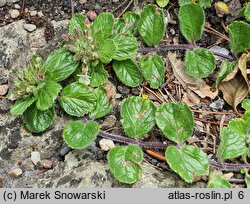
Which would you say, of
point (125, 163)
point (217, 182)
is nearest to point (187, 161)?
point (217, 182)

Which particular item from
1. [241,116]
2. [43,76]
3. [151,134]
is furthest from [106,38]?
[241,116]

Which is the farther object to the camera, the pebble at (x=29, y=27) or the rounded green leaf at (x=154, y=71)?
the pebble at (x=29, y=27)

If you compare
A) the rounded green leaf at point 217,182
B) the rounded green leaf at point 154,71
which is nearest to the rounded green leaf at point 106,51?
the rounded green leaf at point 154,71

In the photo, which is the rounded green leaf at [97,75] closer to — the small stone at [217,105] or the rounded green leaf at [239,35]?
the small stone at [217,105]

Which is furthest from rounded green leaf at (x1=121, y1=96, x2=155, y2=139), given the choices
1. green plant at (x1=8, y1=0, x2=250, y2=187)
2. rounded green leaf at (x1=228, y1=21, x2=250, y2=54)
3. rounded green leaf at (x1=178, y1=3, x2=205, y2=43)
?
rounded green leaf at (x1=228, y1=21, x2=250, y2=54)

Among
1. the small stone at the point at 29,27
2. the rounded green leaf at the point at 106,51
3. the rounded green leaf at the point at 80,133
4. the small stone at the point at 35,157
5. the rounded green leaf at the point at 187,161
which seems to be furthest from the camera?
the small stone at the point at 29,27

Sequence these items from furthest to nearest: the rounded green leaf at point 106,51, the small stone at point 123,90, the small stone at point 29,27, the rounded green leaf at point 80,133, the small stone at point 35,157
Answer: the small stone at point 29,27
the small stone at point 123,90
the rounded green leaf at point 106,51
the small stone at point 35,157
the rounded green leaf at point 80,133

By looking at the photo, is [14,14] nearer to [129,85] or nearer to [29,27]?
[29,27]
